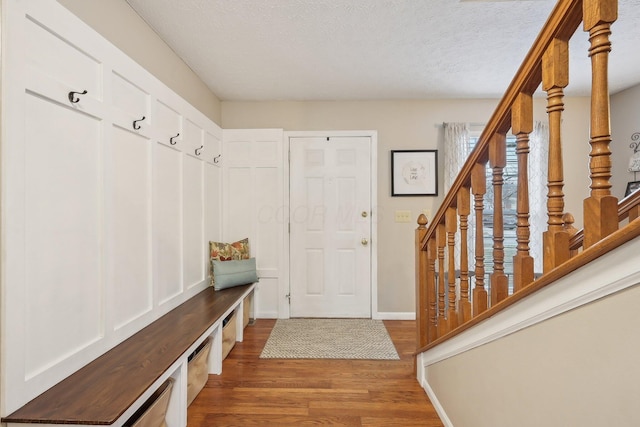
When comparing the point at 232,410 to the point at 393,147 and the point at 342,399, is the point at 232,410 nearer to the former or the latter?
the point at 342,399

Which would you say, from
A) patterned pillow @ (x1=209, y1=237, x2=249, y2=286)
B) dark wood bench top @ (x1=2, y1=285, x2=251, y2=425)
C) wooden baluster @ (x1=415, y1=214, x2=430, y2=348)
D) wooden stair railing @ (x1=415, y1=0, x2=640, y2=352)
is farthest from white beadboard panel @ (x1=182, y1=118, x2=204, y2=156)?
wooden stair railing @ (x1=415, y1=0, x2=640, y2=352)

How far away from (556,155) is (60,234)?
1815mm

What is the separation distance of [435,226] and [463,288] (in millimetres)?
485

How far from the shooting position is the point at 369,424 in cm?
184

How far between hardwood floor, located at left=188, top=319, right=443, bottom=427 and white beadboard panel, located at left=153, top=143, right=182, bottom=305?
0.74m

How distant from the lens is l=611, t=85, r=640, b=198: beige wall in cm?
320

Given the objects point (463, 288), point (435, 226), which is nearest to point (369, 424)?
point (463, 288)

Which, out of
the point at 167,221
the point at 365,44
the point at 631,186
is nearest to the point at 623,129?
the point at 631,186

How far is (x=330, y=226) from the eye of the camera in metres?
3.65

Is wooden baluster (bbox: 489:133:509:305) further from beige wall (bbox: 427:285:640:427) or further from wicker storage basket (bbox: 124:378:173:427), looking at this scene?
wicker storage basket (bbox: 124:378:173:427)

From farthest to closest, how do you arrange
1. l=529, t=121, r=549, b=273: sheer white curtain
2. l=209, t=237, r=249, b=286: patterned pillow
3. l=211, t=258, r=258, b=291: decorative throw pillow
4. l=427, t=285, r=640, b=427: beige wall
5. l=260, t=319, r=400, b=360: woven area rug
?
l=529, t=121, r=549, b=273: sheer white curtain < l=209, t=237, r=249, b=286: patterned pillow < l=211, t=258, r=258, b=291: decorative throw pillow < l=260, t=319, r=400, b=360: woven area rug < l=427, t=285, r=640, b=427: beige wall

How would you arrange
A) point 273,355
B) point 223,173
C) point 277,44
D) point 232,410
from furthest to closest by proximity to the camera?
point 223,173
point 273,355
point 277,44
point 232,410

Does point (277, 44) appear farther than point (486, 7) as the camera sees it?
Yes

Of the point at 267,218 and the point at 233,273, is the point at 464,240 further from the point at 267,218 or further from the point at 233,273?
the point at 267,218
